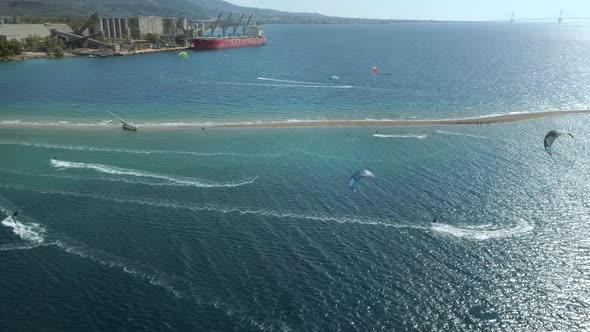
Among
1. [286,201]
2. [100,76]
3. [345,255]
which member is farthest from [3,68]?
[345,255]

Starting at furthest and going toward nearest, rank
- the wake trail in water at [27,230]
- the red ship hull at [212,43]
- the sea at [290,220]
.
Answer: the red ship hull at [212,43]
the wake trail in water at [27,230]
the sea at [290,220]

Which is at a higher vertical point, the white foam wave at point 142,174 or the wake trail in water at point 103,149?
the wake trail in water at point 103,149

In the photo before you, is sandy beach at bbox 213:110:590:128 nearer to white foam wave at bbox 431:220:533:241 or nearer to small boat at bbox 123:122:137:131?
small boat at bbox 123:122:137:131

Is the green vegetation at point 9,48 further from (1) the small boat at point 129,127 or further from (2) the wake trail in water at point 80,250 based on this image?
(2) the wake trail in water at point 80,250

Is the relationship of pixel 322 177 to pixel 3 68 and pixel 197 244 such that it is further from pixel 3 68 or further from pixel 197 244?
pixel 3 68

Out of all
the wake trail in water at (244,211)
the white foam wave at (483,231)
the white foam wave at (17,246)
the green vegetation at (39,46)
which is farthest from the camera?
the green vegetation at (39,46)

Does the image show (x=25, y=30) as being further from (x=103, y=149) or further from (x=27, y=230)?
(x=27, y=230)

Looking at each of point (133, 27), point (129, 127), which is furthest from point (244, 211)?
point (133, 27)

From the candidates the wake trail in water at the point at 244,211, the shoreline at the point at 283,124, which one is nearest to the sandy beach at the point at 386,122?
the shoreline at the point at 283,124
